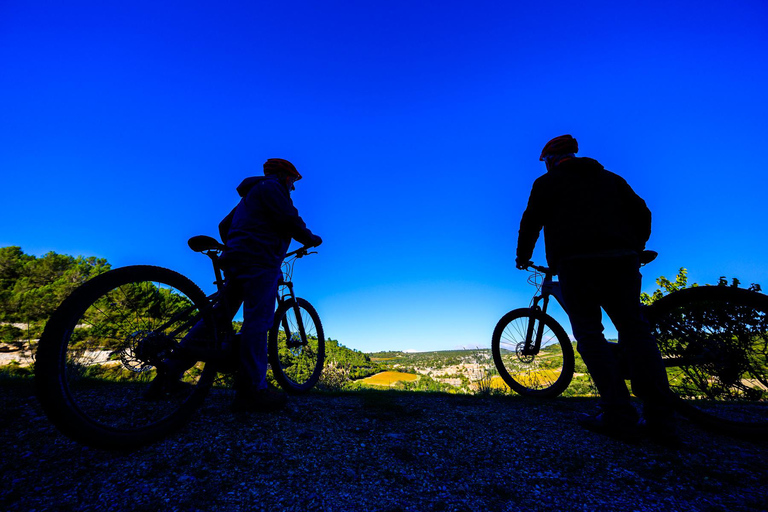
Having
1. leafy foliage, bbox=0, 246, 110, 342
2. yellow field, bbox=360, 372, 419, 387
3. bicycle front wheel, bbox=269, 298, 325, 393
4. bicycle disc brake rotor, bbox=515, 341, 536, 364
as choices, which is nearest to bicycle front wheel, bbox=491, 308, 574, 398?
bicycle disc brake rotor, bbox=515, 341, 536, 364

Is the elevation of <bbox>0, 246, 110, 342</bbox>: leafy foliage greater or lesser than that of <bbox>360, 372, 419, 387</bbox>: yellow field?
greater

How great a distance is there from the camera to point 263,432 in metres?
2.31

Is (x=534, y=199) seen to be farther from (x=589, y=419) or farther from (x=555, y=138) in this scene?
(x=589, y=419)

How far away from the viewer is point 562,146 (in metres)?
3.14

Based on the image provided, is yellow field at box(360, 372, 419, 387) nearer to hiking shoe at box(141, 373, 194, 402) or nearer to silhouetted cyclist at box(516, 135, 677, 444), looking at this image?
silhouetted cyclist at box(516, 135, 677, 444)

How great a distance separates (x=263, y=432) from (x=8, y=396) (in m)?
2.50

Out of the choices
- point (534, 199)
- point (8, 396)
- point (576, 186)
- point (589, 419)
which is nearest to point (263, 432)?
point (8, 396)

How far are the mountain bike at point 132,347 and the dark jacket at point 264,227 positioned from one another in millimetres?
227

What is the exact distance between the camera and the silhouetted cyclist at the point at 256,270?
9.14ft

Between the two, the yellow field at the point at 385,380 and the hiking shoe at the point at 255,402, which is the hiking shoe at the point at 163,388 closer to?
the hiking shoe at the point at 255,402

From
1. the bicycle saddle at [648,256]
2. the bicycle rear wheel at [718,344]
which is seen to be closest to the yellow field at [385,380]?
the bicycle rear wheel at [718,344]

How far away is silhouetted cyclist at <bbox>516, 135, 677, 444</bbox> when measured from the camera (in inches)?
96.3

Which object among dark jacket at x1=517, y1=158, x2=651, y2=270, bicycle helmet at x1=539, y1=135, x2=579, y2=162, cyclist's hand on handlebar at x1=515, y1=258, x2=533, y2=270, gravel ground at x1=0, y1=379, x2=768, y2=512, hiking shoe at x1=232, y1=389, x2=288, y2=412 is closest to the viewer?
gravel ground at x1=0, y1=379, x2=768, y2=512

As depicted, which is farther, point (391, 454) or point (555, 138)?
point (555, 138)
